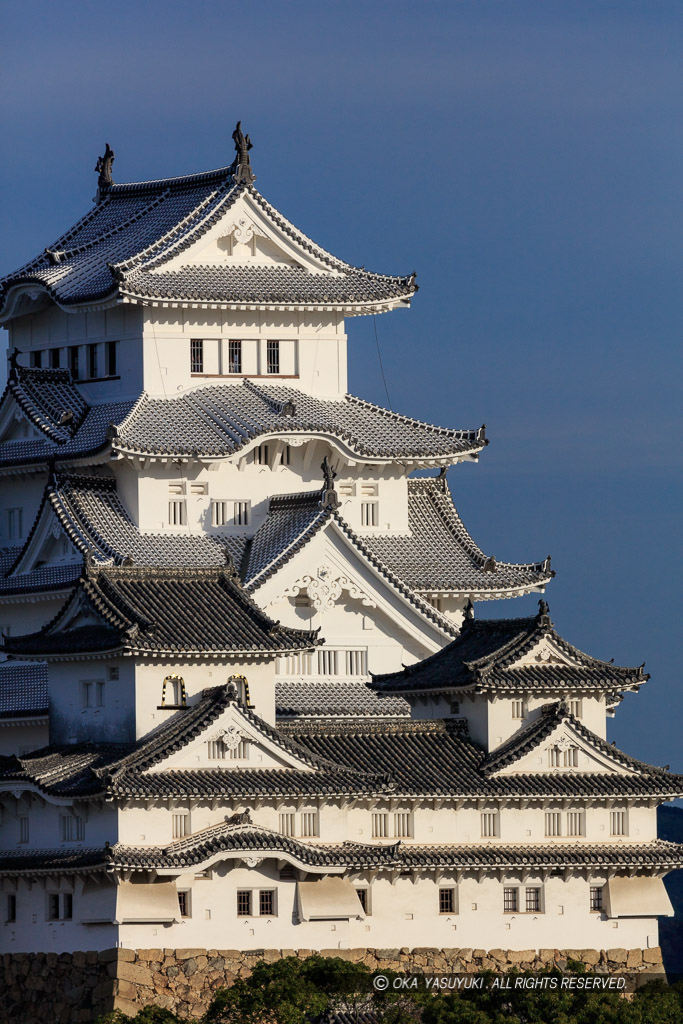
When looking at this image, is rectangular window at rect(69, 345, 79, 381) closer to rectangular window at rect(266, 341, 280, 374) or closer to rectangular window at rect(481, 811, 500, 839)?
rectangular window at rect(266, 341, 280, 374)

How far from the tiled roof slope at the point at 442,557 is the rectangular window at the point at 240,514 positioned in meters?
3.25

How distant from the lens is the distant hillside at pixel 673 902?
104 meters

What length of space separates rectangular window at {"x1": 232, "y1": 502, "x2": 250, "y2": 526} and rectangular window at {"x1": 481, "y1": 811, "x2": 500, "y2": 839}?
1303cm

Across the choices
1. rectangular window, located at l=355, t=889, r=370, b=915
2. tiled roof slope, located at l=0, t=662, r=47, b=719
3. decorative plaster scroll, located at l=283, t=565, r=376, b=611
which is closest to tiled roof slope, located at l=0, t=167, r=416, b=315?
decorative plaster scroll, located at l=283, t=565, r=376, b=611

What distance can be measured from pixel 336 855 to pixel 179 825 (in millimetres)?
3280

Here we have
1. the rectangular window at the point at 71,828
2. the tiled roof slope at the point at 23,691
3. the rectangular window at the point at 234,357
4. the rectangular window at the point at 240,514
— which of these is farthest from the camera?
the rectangular window at the point at 234,357

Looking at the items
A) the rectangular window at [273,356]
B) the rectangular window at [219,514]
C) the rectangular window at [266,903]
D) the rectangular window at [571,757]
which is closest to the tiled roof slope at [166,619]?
the rectangular window at [266,903]

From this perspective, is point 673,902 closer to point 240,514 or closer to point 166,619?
point 240,514

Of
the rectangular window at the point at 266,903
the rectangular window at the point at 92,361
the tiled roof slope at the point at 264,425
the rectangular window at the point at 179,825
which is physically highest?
the rectangular window at the point at 92,361

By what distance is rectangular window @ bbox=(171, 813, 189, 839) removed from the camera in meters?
56.3

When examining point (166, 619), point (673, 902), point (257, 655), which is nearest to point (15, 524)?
point (166, 619)

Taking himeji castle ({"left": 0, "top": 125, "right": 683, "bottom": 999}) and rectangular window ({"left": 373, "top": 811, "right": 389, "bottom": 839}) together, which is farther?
rectangular window ({"left": 373, "top": 811, "right": 389, "bottom": 839})

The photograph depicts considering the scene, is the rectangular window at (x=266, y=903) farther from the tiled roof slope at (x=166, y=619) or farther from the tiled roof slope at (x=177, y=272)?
the tiled roof slope at (x=177, y=272)

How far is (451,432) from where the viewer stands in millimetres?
73250
